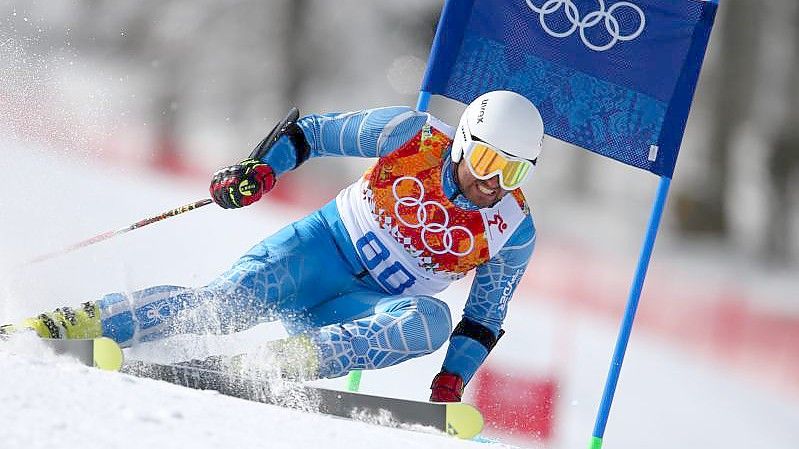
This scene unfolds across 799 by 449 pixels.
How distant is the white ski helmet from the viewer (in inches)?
139

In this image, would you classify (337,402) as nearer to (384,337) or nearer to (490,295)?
(384,337)

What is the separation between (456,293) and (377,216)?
458cm

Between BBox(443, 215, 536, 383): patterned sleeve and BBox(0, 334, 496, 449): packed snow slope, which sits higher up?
BBox(443, 215, 536, 383): patterned sleeve

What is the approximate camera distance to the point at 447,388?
375 centimetres

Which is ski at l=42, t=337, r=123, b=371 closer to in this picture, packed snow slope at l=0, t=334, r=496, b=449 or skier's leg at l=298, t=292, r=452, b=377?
packed snow slope at l=0, t=334, r=496, b=449

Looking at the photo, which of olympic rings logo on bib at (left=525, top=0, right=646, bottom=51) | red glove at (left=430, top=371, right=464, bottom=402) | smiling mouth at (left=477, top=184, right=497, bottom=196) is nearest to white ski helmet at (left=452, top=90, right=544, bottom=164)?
smiling mouth at (left=477, top=184, right=497, bottom=196)

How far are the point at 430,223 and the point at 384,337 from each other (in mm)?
511

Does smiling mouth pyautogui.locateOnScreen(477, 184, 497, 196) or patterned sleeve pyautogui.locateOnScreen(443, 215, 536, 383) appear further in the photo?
patterned sleeve pyautogui.locateOnScreen(443, 215, 536, 383)

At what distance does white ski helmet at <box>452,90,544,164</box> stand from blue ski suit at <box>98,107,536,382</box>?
0.19 meters

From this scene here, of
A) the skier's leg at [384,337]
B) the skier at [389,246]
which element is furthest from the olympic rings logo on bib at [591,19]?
the skier's leg at [384,337]

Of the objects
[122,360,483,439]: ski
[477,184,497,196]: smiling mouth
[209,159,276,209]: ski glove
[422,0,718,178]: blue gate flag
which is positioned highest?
[422,0,718,178]: blue gate flag

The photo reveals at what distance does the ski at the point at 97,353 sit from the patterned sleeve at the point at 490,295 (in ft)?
4.24

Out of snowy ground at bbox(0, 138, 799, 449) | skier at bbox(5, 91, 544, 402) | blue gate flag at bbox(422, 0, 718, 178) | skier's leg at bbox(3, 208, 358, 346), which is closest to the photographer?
snowy ground at bbox(0, 138, 799, 449)

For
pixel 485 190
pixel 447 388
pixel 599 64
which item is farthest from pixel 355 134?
pixel 599 64
